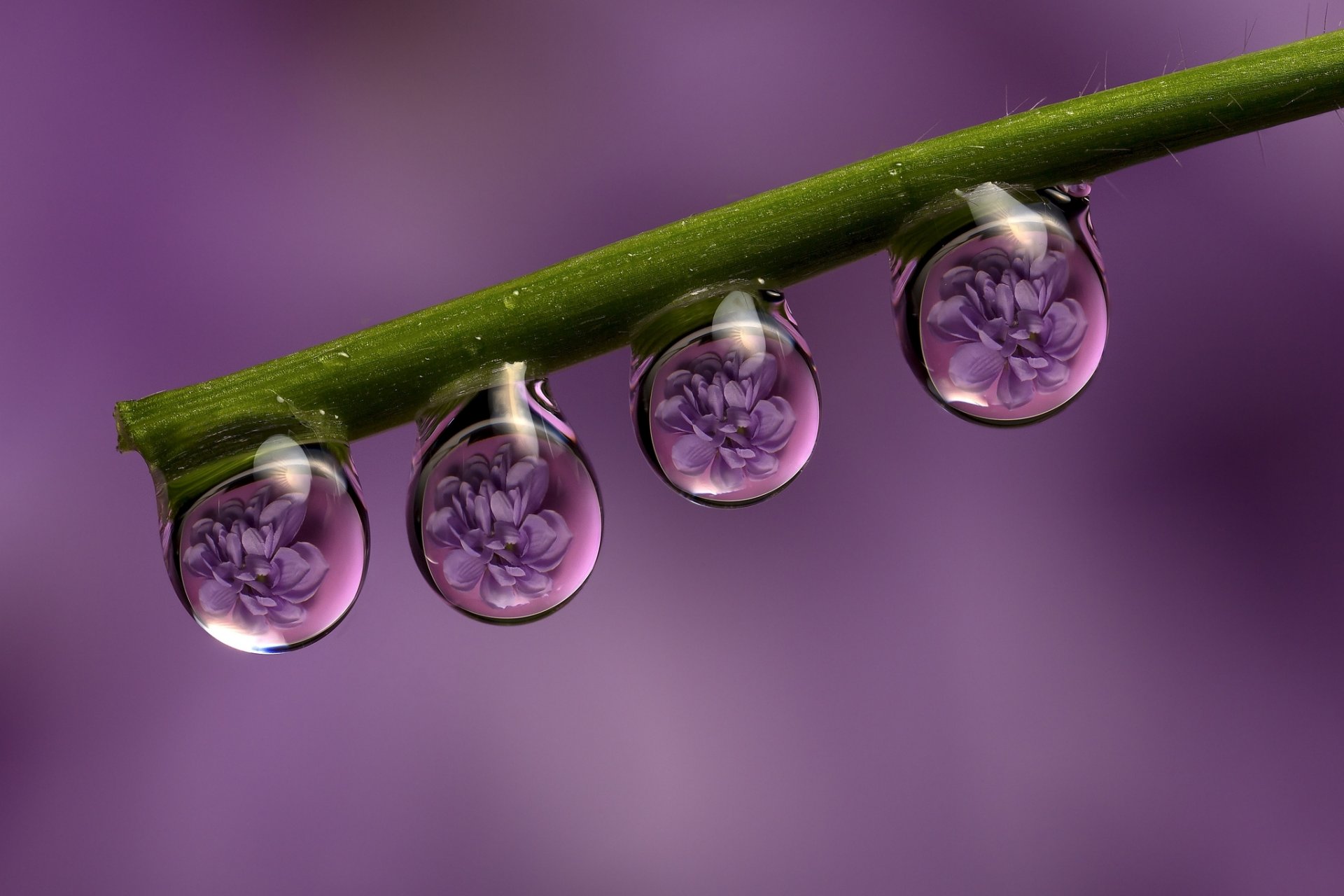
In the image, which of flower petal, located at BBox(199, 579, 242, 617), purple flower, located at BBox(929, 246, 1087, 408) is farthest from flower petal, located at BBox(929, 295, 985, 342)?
flower petal, located at BBox(199, 579, 242, 617)

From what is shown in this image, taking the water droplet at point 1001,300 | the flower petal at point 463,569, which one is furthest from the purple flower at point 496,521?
the water droplet at point 1001,300

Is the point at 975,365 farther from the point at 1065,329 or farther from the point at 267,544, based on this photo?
the point at 267,544

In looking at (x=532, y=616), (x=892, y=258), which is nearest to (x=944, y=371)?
(x=892, y=258)

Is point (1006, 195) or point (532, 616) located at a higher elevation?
point (1006, 195)

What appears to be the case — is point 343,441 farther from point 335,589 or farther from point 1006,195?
point 1006,195

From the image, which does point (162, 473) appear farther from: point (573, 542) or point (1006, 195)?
point (1006, 195)

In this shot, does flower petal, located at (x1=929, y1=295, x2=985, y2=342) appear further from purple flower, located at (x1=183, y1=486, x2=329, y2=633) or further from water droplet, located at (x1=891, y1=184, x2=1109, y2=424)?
purple flower, located at (x1=183, y1=486, x2=329, y2=633)
